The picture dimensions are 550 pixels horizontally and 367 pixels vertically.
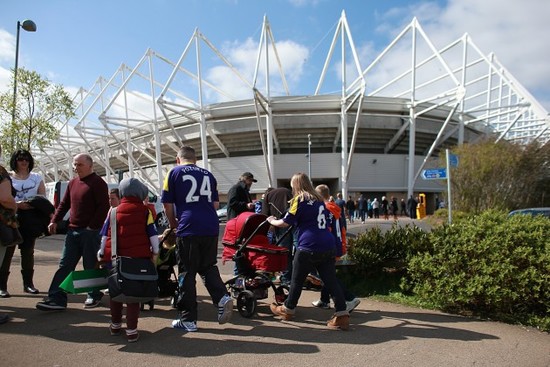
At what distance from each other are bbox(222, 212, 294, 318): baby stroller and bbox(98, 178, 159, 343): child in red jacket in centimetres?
140

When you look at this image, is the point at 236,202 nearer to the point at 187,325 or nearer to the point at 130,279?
the point at 187,325

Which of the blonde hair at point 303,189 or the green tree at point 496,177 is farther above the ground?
the green tree at point 496,177

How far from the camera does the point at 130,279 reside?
12.4 feet

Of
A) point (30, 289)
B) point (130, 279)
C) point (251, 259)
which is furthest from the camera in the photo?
point (30, 289)

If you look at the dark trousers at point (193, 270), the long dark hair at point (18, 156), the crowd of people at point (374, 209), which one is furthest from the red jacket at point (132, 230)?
the crowd of people at point (374, 209)

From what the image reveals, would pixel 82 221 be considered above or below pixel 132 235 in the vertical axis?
above

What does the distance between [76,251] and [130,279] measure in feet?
5.26

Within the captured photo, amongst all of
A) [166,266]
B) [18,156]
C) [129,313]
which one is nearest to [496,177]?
[166,266]

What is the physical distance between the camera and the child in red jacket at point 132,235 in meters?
3.88

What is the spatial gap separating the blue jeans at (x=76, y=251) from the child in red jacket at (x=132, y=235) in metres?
0.95

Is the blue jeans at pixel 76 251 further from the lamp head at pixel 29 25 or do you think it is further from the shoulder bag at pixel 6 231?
the lamp head at pixel 29 25

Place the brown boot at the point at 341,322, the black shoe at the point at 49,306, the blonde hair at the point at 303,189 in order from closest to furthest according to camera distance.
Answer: the brown boot at the point at 341,322, the blonde hair at the point at 303,189, the black shoe at the point at 49,306

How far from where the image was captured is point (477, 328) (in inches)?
175

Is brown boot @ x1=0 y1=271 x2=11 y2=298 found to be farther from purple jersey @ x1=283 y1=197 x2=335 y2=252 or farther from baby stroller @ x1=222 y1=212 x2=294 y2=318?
purple jersey @ x1=283 y1=197 x2=335 y2=252
